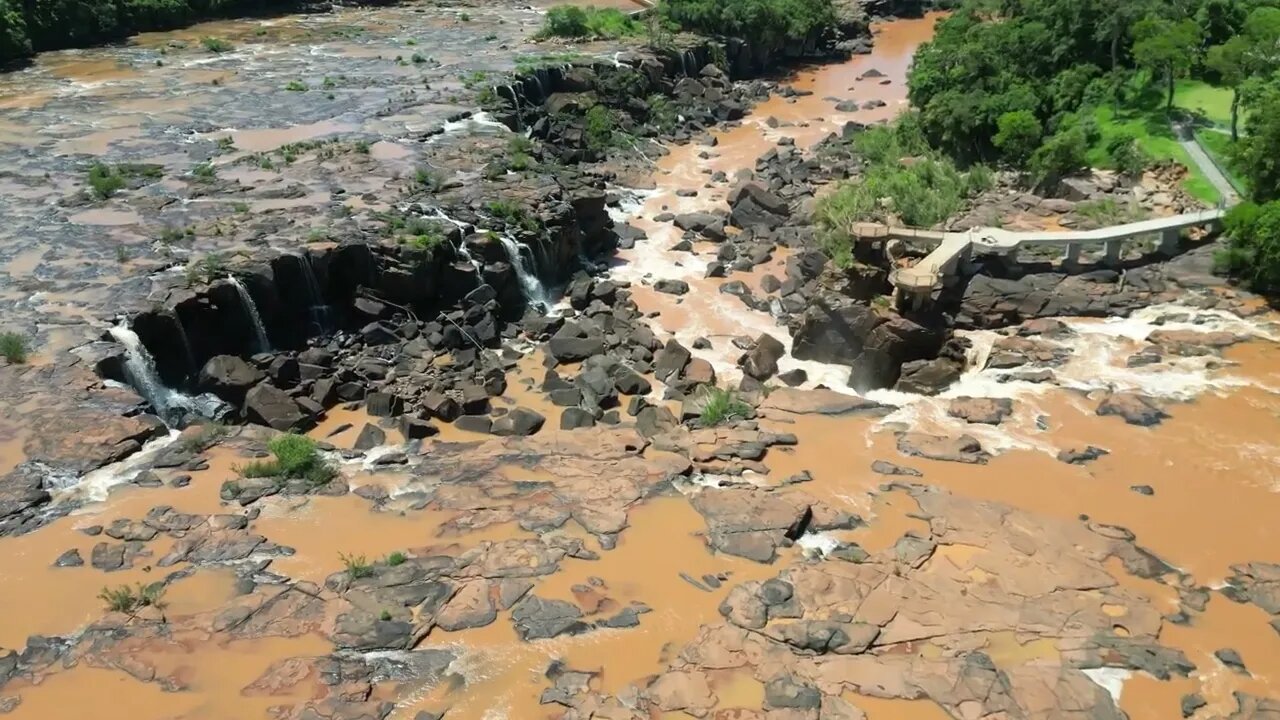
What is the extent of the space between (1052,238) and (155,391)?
1004 inches

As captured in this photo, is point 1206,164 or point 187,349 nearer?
point 187,349

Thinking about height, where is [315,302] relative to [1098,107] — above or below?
below

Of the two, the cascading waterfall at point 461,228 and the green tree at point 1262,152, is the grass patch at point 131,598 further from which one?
the green tree at point 1262,152

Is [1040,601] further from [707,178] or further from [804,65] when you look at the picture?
[804,65]

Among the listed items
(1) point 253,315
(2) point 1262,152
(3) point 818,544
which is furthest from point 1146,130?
(1) point 253,315

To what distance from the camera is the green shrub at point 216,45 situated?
56156 mm

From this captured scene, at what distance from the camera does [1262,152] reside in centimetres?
2873

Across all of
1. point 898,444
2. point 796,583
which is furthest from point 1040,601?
point 898,444

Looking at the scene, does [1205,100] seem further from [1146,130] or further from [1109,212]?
[1109,212]

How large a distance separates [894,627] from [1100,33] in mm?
32154

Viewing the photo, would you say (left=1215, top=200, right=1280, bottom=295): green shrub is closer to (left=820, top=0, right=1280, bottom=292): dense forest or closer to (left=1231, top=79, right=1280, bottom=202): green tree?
(left=820, top=0, right=1280, bottom=292): dense forest

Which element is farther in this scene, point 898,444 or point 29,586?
point 898,444

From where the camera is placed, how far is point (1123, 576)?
18.8 meters

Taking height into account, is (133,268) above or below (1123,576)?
above
